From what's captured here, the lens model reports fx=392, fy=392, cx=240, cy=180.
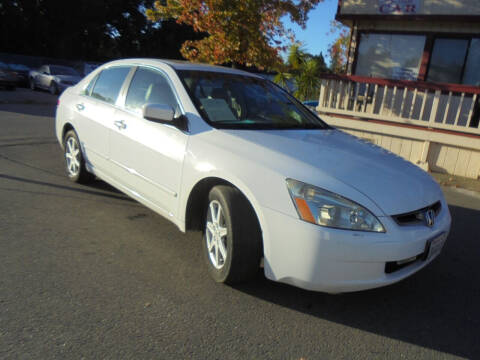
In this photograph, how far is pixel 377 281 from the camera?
2525 mm

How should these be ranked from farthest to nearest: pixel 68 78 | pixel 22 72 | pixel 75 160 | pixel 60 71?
pixel 22 72 → pixel 60 71 → pixel 68 78 → pixel 75 160

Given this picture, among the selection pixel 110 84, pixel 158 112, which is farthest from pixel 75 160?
pixel 158 112

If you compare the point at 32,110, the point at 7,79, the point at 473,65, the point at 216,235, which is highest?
the point at 473,65

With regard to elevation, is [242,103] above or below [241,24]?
below

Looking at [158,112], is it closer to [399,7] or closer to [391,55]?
[399,7]

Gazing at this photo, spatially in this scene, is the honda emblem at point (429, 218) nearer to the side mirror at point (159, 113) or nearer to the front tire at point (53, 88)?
the side mirror at point (159, 113)

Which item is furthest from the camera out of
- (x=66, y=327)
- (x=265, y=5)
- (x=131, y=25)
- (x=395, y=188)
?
(x=131, y=25)

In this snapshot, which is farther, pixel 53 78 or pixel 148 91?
pixel 53 78

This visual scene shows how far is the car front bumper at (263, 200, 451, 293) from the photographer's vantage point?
94.1 inches

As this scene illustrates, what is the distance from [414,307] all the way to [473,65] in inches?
351

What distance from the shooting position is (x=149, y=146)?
3521 mm

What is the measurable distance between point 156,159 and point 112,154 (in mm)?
931

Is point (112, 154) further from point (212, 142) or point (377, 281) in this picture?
point (377, 281)

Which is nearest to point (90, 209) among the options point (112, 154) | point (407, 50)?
point (112, 154)
